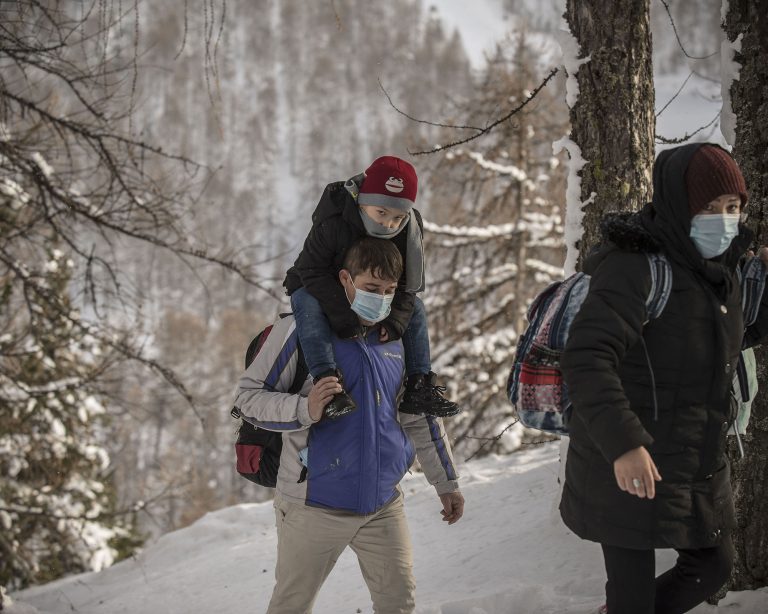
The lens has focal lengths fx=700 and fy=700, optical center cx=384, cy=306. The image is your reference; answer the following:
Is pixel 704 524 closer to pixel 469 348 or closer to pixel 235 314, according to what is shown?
pixel 469 348

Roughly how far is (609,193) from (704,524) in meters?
2.29

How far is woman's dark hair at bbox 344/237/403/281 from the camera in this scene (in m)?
2.54

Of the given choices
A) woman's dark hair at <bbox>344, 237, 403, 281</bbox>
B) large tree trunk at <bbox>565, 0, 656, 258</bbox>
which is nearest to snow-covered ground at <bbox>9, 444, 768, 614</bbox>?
woman's dark hair at <bbox>344, 237, 403, 281</bbox>

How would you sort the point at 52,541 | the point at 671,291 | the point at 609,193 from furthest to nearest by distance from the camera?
the point at 52,541
the point at 609,193
the point at 671,291

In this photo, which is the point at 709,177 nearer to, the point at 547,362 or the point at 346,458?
the point at 547,362

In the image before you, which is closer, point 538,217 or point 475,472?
point 475,472

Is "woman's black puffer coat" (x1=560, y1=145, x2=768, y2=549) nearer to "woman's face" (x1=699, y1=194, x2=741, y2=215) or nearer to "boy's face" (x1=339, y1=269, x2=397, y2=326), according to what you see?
"woman's face" (x1=699, y1=194, x2=741, y2=215)

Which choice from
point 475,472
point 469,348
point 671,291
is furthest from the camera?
point 469,348

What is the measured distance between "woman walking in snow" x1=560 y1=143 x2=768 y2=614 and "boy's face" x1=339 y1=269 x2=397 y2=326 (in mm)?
733

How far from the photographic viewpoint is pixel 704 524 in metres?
2.15

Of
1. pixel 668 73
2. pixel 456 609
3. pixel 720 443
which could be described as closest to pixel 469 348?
pixel 456 609

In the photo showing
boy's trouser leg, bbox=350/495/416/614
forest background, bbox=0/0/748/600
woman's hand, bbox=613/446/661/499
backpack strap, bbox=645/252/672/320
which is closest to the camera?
woman's hand, bbox=613/446/661/499

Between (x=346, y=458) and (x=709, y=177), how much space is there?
1.50 meters

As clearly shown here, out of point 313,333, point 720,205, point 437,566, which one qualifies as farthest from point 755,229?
point 437,566
